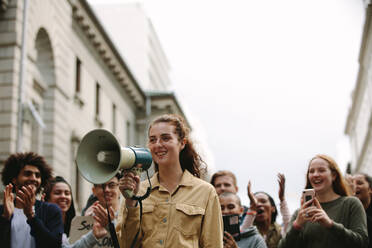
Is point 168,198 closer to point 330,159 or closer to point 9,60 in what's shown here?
point 330,159

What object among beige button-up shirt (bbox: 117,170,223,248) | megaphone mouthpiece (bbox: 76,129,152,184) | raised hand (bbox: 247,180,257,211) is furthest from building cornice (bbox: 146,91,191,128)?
megaphone mouthpiece (bbox: 76,129,152,184)

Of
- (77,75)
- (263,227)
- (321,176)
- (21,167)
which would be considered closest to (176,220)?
(321,176)

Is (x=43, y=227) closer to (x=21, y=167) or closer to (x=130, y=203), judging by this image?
(x=21, y=167)

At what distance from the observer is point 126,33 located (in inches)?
1930

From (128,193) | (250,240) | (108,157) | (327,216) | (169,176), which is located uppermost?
(108,157)

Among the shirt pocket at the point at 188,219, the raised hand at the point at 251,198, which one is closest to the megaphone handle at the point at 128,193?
the shirt pocket at the point at 188,219

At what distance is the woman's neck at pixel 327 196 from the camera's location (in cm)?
527

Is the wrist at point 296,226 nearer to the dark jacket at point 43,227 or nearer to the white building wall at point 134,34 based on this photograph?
the dark jacket at point 43,227

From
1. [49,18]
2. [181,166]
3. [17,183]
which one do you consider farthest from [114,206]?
[49,18]

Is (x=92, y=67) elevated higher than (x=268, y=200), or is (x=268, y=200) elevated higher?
(x=92, y=67)

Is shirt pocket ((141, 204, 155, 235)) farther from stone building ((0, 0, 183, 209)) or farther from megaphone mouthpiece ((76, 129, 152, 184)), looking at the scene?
stone building ((0, 0, 183, 209))

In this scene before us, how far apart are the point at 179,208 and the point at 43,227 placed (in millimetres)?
1500

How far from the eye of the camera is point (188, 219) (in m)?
3.66

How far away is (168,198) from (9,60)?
12434 millimetres
